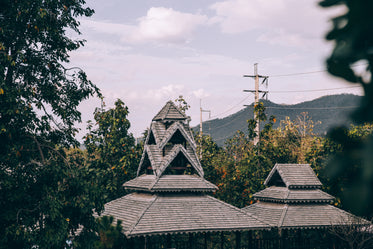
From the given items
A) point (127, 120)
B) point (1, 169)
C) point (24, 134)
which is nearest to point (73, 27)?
point (24, 134)

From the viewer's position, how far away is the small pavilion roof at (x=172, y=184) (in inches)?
965

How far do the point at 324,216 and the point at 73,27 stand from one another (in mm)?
20283

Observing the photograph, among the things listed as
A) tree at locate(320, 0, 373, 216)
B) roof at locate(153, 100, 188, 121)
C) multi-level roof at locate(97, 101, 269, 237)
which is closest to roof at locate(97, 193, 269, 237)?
multi-level roof at locate(97, 101, 269, 237)

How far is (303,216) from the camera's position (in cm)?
2816

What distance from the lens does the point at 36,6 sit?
56.3 ft

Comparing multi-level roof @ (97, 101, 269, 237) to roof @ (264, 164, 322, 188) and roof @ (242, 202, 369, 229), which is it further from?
roof @ (264, 164, 322, 188)

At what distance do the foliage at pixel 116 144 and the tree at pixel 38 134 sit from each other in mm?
15719

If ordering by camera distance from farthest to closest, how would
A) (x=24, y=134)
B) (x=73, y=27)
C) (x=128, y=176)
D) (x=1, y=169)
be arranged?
(x=128, y=176) < (x=73, y=27) < (x=24, y=134) < (x=1, y=169)

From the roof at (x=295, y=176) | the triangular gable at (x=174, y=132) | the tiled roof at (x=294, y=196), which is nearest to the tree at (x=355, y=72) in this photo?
the triangular gable at (x=174, y=132)

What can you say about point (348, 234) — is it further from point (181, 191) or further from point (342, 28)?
point (342, 28)

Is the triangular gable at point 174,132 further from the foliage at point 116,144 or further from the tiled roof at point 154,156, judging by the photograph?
the foliage at point 116,144

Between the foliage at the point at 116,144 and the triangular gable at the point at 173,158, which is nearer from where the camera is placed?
the triangular gable at the point at 173,158

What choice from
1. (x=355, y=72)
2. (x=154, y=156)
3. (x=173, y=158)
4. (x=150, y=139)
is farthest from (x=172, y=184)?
(x=355, y=72)

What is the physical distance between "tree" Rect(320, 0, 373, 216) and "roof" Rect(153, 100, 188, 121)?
24.9m
